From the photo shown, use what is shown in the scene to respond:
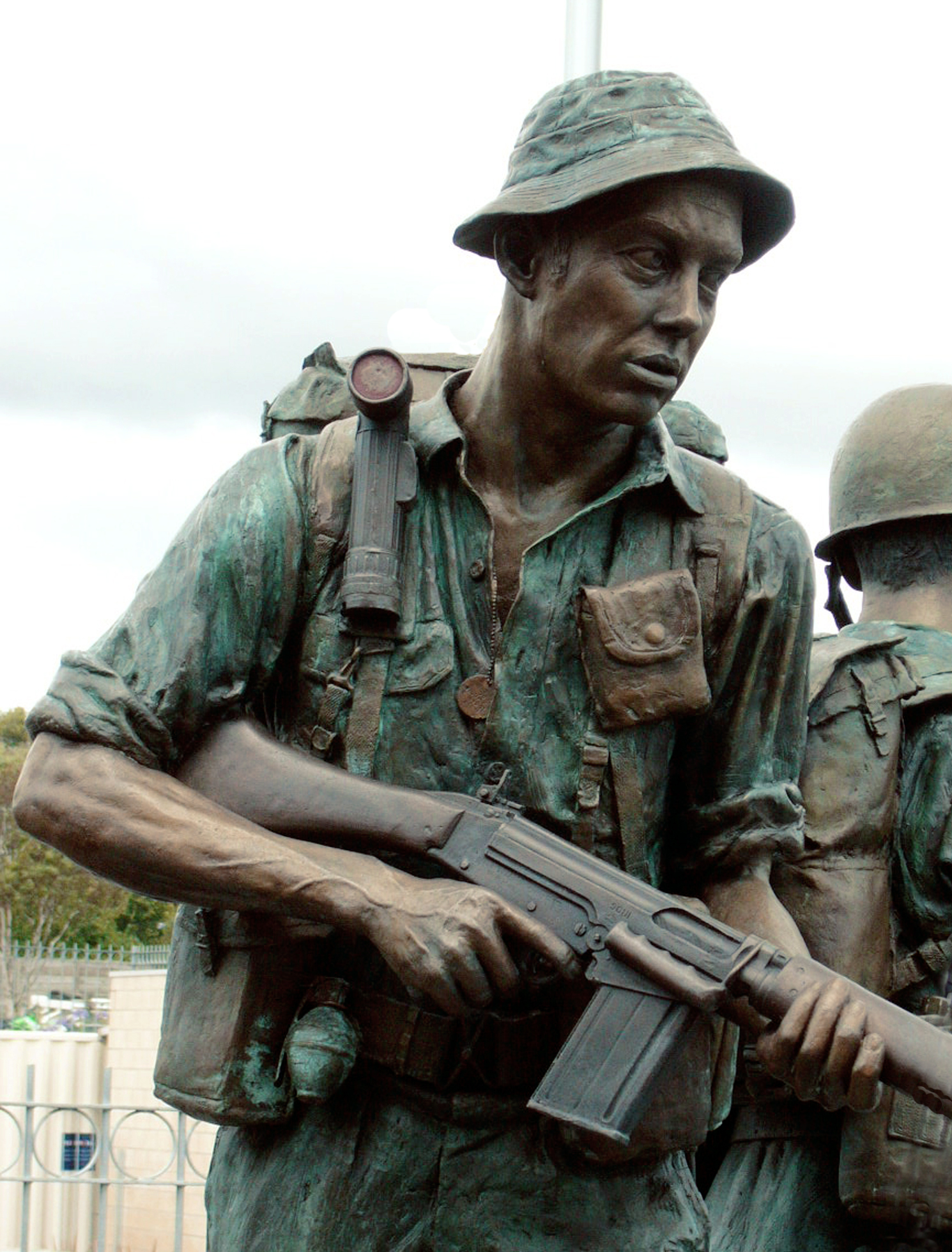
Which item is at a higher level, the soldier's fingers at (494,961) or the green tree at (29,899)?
the soldier's fingers at (494,961)

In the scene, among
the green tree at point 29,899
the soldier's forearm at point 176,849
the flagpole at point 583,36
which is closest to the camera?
the soldier's forearm at point 176,849

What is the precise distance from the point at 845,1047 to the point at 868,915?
2040mm

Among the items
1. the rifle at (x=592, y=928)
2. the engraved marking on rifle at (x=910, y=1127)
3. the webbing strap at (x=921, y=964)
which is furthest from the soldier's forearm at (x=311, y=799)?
the webbing strap at (x=921, y=964)

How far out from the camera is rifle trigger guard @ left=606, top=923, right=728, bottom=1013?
288cm

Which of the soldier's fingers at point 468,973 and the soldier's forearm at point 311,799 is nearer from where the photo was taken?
the soldier's fingers at point 468,973

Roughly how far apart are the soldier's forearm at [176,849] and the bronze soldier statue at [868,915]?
6.10ft

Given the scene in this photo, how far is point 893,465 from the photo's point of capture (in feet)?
18.9

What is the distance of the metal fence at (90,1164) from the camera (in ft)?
30.7

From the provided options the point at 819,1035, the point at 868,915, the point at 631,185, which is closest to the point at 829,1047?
the point at 819,1035

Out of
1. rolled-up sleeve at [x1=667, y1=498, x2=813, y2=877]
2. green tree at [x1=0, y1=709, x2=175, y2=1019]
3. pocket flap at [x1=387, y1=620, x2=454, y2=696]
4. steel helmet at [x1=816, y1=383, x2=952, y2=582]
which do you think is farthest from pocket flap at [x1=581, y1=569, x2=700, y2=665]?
green tree at [x1=0, y1=709, x2=175, y2=1019]

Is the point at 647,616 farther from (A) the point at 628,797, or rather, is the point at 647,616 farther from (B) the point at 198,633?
(B) the point at 198,633

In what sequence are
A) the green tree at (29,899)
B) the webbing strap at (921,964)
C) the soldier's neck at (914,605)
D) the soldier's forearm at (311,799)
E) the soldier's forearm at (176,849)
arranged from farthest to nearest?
the green tree at (29,899) → the soldier's neck at (914,605) → the webbing strap at (921,964) → the soldier's forearm at (311,799) → the soldier's forearm at (176,849)

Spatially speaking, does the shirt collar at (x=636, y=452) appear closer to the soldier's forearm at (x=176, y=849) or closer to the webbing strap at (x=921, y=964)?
the soldier's forearm at (x=176, y=849)

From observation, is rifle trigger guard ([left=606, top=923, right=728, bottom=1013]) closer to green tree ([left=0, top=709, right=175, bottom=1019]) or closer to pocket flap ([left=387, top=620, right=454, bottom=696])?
pocket flap ([left=387, top=620, right=454, bottom=696])
